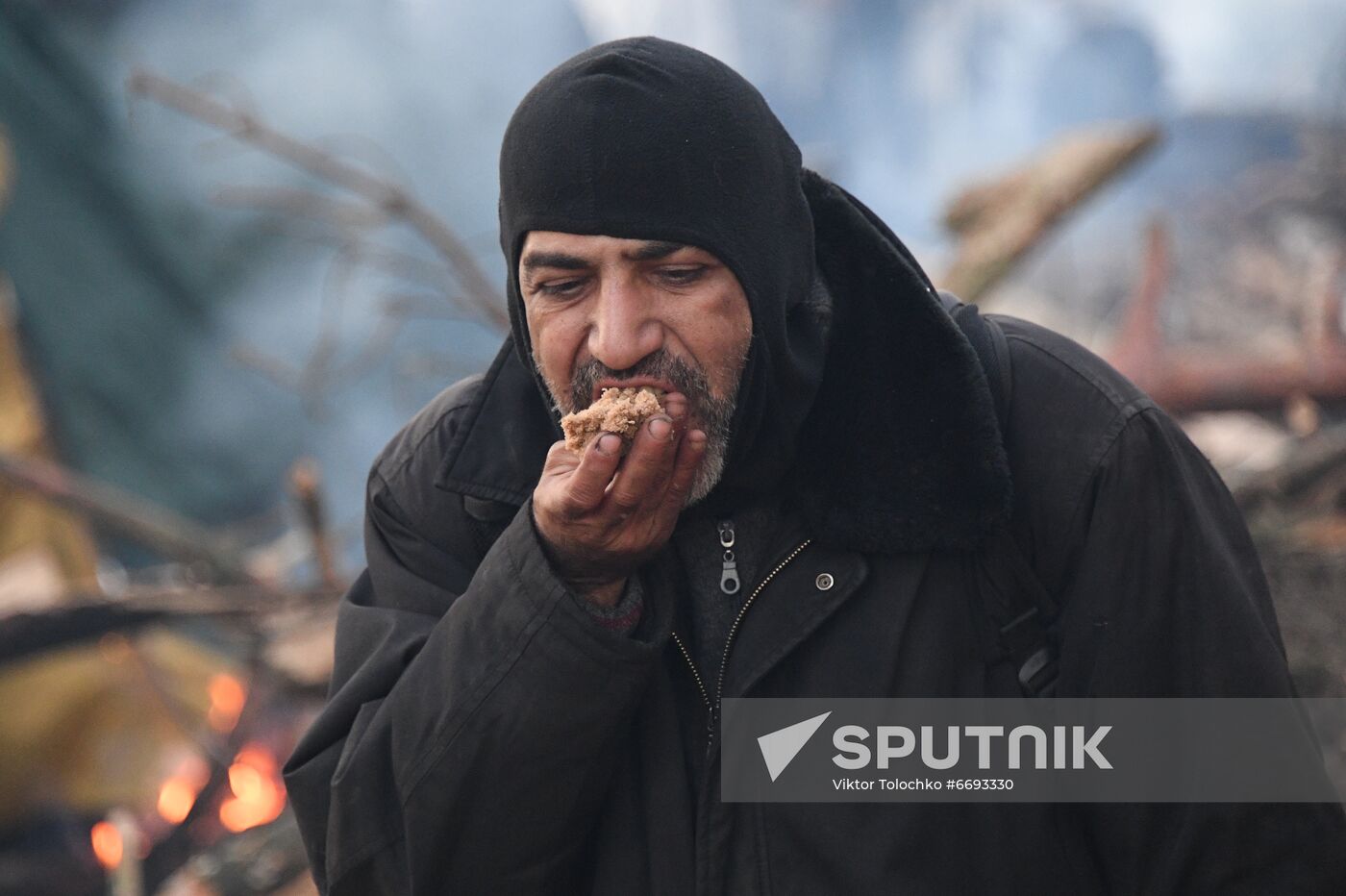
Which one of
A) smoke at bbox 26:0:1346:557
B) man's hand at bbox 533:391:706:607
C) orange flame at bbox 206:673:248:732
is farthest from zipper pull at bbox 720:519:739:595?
smoke at bbox 26:0:1346:557

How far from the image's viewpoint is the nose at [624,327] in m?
1.91

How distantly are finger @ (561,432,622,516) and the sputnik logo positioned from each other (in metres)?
0.49

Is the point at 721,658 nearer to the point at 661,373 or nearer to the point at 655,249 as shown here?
the point at 661,373

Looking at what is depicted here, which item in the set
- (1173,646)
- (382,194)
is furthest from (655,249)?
(382,194)

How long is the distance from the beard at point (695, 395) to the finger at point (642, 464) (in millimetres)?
171

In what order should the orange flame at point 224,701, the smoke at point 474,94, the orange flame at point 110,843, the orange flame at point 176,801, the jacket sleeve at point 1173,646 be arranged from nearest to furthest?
the jacket sleeve at point 1173,646 → the orange flame at point 110,843 → the orange flame at point 176,801 → the orange flame at point 224,701 → the smoke at point 474,94

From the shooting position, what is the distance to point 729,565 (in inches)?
79.7

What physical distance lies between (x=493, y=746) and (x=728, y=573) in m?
0.47

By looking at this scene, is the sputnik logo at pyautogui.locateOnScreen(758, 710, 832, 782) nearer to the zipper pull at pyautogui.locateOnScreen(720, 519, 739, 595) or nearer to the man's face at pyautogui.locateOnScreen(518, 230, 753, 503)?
the zipper pull at pyautogui.locateOnScreen(720, 519, 739, 595)

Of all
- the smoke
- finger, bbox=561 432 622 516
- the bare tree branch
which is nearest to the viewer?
finger, bbox=561 432 622 516

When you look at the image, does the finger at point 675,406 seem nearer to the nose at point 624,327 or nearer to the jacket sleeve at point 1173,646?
the nose at point 624,327

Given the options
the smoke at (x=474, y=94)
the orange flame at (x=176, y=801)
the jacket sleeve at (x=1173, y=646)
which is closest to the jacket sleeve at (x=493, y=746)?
the jacket sleeve at (x=1173, y=646)

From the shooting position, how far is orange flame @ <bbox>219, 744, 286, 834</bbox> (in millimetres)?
4930

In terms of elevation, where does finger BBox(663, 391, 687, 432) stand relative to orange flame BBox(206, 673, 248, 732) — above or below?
below
